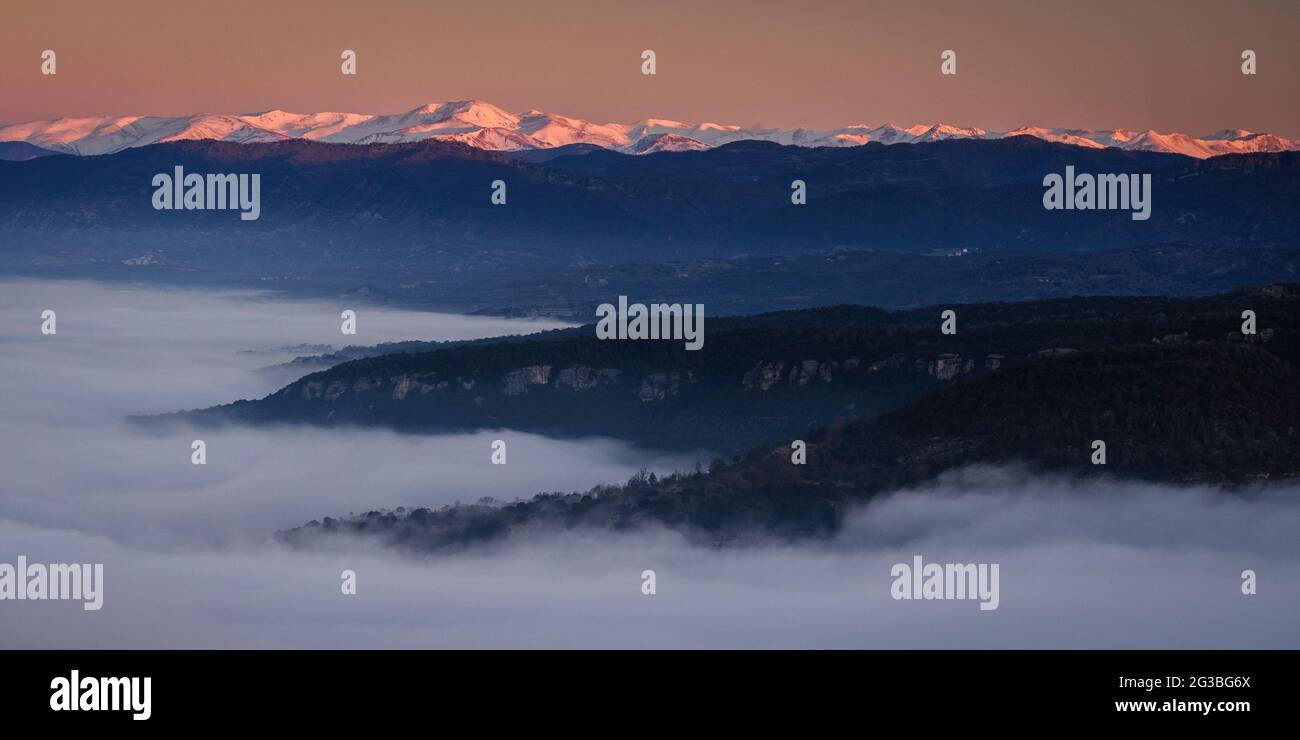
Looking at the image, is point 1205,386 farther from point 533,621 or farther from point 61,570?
point 61,570

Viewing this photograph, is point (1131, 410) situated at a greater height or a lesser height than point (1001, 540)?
greater

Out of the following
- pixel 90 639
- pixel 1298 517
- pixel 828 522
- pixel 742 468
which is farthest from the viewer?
pixel 742 468

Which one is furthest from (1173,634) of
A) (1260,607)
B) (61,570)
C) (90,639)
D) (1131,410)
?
(61,570)

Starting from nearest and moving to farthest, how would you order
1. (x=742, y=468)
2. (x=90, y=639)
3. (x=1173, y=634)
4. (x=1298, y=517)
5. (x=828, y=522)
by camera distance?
(x=1173, y=634), (x=90, y=639), (x=1298, y=517), (x=828, y=522), (x=742, y=468)

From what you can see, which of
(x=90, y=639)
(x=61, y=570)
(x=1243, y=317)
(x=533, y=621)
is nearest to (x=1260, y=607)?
(x=533, y=621)

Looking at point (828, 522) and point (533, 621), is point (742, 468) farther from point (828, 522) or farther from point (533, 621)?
point (533, 621)

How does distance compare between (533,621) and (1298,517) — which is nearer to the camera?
(533,621)

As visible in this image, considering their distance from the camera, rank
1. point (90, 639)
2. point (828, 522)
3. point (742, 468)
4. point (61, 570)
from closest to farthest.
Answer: point (90, 639) → point (828, 522) → point (742, 468) → point (61, 570)

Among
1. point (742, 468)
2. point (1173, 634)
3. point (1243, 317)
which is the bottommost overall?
point (1173, 634)

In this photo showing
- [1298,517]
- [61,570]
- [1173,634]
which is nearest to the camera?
[1173,634]
